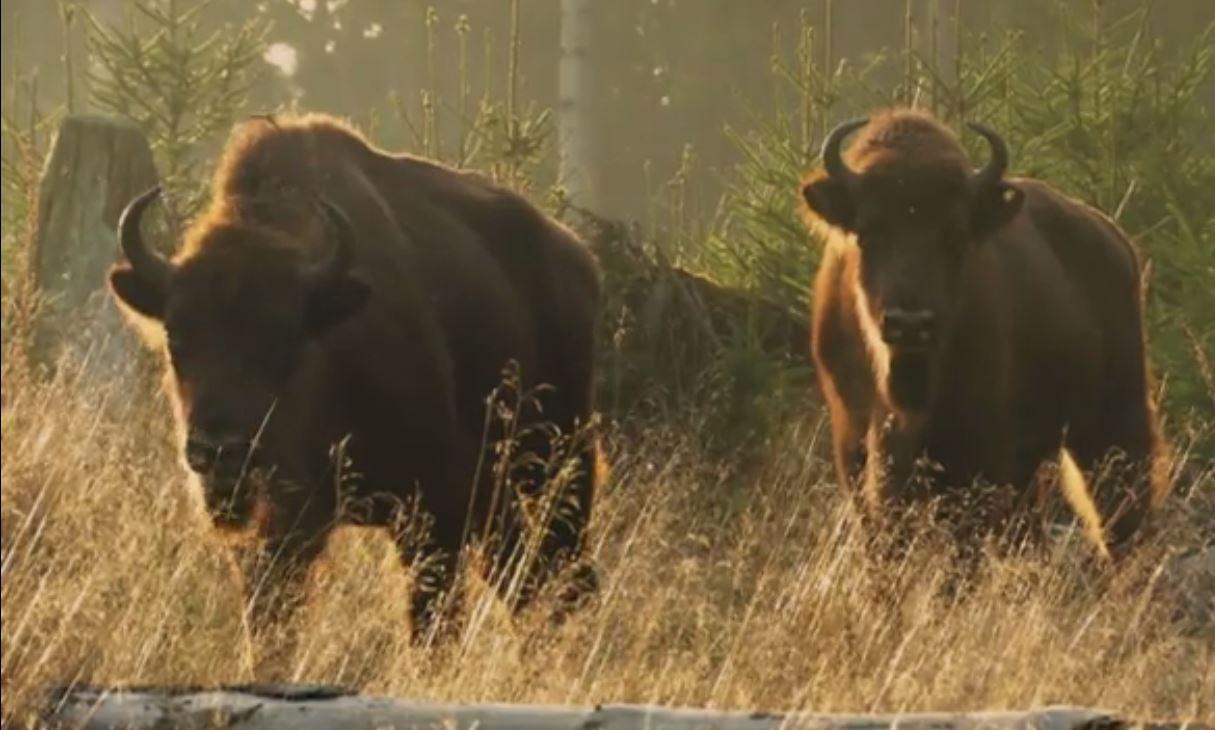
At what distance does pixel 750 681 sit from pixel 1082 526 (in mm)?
5471

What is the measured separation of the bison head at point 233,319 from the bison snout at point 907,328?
249 cm

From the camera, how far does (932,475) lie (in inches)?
430

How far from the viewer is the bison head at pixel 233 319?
804cm

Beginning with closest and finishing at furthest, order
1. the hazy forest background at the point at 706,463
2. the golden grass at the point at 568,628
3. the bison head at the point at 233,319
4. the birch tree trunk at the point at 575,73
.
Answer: the golden grass at the point at 568,628
the hazy forest background at the point at 706,463
the bison head at the point at 233,319
the birch tree trunk at the point at 575,73

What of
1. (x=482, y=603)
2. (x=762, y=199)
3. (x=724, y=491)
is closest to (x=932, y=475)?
(x=724, y=491)

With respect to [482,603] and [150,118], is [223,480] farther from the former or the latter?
[150,118]

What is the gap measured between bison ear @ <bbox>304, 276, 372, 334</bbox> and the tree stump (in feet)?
16.5

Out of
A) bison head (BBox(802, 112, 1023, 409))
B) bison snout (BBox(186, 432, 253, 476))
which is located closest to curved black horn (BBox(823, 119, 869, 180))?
bison head (BBox(802, 112, 1023, 409))

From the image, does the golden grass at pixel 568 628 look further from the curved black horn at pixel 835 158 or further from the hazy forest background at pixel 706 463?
the curved black horn at pixel 835 158

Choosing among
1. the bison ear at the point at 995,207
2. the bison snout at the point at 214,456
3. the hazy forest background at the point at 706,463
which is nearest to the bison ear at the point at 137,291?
the hazy forest background at the point at 706,463

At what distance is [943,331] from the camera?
10.7 meters

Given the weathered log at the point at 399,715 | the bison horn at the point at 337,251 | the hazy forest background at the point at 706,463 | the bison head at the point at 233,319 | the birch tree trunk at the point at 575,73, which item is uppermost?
the bison horn at the point at 337,251

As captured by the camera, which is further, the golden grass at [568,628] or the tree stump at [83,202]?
the tree stump at [83,202]

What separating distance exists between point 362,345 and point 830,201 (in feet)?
9.33
